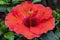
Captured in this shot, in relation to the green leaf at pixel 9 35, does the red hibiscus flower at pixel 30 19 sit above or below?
above

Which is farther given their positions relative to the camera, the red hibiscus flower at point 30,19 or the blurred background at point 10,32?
the blurred background at point 10,32

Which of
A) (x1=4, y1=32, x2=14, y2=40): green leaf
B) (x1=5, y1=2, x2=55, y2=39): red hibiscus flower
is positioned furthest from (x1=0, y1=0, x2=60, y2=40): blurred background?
(x1=5, y1=2, x2=55, y2=39): red hibiscus flower

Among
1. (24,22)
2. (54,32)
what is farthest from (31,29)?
(54,32)

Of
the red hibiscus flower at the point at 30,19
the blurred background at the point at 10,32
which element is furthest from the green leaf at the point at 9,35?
the red hibiscus flower at the point at 30,19

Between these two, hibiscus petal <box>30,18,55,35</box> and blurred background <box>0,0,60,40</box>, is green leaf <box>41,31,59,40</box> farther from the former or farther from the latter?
hibiscus petal <box>30,18,55,35</box>

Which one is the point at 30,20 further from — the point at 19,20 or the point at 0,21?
the point at 0,21

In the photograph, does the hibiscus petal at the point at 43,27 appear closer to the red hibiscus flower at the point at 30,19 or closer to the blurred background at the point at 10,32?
the red hibiscus flower at the point at 30,19

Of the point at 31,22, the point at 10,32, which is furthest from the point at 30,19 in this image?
the point at 10,32

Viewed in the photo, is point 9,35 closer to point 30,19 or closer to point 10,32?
point 10,32
